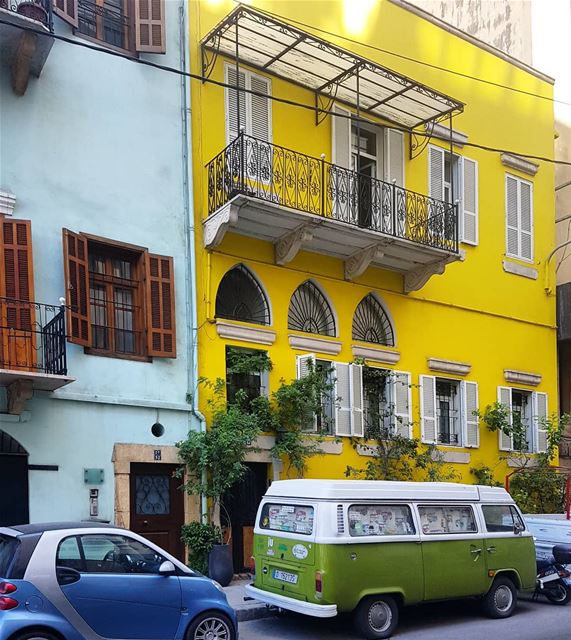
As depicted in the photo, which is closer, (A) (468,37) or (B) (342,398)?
(B) (342,398)

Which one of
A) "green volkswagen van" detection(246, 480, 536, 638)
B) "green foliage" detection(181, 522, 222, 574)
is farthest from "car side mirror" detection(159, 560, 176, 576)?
"green foliage" detection(181, 522, 222, 574)

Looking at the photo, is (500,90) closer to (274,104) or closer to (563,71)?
(563,71)

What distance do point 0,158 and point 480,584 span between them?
9283mm

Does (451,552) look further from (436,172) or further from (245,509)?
(436,172)

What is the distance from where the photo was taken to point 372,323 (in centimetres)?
1712

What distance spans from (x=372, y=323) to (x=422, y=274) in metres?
1.44

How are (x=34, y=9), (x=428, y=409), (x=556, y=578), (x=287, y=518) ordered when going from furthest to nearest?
(x=428, y=409), (x=556, y=578), (x=34, y=9), (x=287, y=518)

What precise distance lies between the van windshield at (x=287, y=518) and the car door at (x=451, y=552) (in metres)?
1.64

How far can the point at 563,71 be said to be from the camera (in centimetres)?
2219

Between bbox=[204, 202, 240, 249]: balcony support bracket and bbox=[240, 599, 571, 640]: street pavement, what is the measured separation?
Result: 248 inches

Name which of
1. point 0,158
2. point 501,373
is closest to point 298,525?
point 0,158

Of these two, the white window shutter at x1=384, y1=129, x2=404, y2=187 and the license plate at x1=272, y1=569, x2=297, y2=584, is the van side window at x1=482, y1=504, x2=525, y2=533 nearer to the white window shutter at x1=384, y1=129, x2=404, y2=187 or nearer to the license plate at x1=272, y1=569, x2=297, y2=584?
the license plate at x1=272, y1=569, x2=297, y2=584

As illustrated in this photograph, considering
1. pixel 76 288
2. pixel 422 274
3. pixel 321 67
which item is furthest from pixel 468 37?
pixel 76 288

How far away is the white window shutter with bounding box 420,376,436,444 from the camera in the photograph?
55.8 feet
